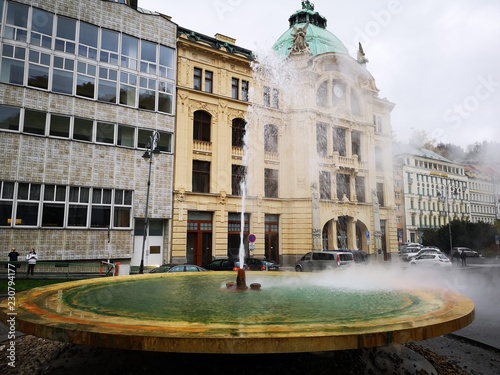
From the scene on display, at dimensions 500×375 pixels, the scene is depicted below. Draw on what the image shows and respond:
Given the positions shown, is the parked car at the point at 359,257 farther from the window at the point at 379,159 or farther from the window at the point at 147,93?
the window at the point at 147,93

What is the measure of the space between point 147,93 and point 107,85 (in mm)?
3096

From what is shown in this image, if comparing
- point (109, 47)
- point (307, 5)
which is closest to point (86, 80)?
point (109, 47)

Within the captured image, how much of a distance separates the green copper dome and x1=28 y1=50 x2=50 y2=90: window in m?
22.9

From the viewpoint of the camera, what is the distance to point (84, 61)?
26.1 metres

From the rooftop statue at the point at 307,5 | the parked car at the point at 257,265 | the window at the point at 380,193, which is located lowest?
the parked car at the point at 257,265

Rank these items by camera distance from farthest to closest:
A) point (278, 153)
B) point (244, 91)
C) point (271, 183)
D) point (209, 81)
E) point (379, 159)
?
1. point (379, 159)
2. point (278, 153)
3. point (271, 183)
4. point (244, 91)
5. point (209, 81)

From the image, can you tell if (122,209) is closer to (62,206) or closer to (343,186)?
(62,206)

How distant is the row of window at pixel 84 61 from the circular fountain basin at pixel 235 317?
22.1 m

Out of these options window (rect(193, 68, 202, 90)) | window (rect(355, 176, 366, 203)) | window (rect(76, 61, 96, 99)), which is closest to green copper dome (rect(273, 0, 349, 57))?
window (rect(193, 68, 202, 90))

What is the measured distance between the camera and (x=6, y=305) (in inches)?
197

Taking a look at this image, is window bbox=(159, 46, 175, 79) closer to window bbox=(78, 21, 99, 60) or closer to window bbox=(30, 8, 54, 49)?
window bbox=(78, 21, 99, 60)

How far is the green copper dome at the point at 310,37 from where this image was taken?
39.4 meters

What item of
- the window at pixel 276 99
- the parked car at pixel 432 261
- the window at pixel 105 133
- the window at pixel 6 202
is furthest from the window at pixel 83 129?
the parked car at pixel 432 261

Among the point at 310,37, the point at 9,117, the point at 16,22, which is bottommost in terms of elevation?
the point at 9,117
